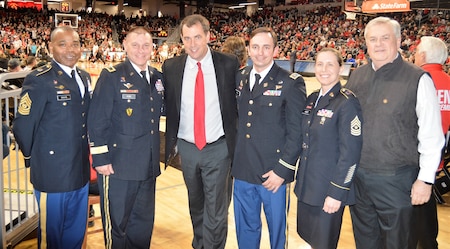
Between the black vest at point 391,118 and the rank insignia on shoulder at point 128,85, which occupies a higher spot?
the rank insignia on shoulder at point 128,85

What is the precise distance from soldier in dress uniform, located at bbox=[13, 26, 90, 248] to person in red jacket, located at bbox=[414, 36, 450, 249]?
264 centimetres

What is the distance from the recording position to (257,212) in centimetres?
304

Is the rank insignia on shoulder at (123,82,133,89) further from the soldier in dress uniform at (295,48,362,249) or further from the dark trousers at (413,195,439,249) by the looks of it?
the dark trousers at (413,195,439,249)

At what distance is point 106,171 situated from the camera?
2906 mm

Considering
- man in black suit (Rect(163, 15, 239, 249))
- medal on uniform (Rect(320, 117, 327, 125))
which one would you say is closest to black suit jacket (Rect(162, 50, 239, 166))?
man in black suit (Rect(163, 15, 239, 249))

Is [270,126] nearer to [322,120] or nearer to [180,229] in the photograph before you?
[322,120]

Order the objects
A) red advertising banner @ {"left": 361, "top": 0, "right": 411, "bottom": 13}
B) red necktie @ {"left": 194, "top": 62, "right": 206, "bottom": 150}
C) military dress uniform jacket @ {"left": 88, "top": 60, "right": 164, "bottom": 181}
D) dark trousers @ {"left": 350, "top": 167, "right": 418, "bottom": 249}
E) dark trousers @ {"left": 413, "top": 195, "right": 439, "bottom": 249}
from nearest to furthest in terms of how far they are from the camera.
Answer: dark trousers @ {"left": 350, "top": 167, "right": 418, "bottom": 249}
military dress uniform jacket @ {"left": 88, "top": 60, "right": 164, "bottom": 181}
red necktie @ {"left": 194, "top": 62, "right": 206, "bottom": 150}
dark trousers @ {"left": 413, "top": 195, "right": 439, "bottom": 249}
red advertising banner @ {"left": 361, "top": 0, "right": 411, "bottom": 13}

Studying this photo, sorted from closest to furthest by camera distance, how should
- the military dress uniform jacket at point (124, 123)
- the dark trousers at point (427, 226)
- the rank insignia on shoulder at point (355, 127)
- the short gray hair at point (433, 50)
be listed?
the rank insignia on shoulder at point (355, 127)
the military dress uniform jacket at point (124, 123)
the dark trousers at point (427, 226)
the short gray hair at point (433, 50)

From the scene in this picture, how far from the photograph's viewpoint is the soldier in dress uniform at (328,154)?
7.99 ft

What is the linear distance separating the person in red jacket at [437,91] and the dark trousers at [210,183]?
61.7 inches

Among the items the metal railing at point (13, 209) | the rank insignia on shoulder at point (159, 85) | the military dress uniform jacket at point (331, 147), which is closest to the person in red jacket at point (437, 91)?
the military dress uniform jacket at point (331, 147)

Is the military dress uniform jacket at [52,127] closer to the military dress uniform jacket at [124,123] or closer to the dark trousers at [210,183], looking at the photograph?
the military dress uniform jacket at [124,123]

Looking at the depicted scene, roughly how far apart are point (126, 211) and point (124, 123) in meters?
0.63

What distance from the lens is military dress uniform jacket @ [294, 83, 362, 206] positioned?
2.43 meters
